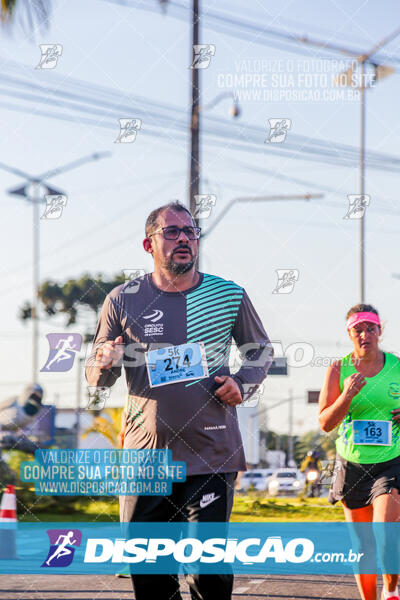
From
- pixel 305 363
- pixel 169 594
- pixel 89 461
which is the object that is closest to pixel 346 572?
pixel 305 363

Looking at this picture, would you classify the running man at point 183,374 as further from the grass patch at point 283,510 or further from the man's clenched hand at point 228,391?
the grass patch at point 283,510

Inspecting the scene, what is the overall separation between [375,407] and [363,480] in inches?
17.6

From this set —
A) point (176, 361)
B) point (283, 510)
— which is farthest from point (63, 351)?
point (283, 510)

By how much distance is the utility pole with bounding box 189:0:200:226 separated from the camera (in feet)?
34.3

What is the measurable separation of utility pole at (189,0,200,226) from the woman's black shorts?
5.33 m

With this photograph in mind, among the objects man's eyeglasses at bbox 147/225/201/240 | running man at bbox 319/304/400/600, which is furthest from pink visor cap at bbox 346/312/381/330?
man's eyeglasses at bbox 147/225/201/240

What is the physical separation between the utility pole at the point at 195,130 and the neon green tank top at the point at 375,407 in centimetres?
518

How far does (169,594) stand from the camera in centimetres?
419

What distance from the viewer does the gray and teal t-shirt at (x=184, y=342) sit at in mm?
4246

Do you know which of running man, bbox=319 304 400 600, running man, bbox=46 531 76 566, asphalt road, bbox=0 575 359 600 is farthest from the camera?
asphalt road, bbox=0 575 359 600

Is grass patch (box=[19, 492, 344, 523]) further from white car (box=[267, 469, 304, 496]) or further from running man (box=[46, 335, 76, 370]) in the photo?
running man (box=[46, 335, 76, 370])

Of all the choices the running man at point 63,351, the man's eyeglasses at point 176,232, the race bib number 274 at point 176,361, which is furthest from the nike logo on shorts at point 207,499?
the running man at point 63,351

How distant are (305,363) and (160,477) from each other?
4039mm

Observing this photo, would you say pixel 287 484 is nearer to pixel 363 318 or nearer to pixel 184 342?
pixel 363 318
